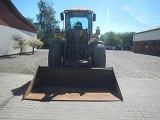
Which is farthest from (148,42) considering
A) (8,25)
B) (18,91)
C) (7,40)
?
(18,91)

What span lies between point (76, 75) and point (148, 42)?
33711mm

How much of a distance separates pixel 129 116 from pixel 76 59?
373cm

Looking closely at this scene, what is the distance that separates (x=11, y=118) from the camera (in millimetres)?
4453

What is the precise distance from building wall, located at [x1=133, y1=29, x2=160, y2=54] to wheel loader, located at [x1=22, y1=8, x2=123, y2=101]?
2728 centimetres

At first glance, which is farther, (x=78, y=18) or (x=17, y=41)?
(x=17, y=41)

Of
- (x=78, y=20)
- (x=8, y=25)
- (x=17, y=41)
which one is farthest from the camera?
(x=17, y=41)

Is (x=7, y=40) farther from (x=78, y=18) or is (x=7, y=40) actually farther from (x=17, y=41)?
(x=78, y=18)

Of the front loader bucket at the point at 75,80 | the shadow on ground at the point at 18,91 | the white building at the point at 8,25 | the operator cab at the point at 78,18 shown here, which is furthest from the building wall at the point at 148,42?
the shadow on ground at the point at 18,91

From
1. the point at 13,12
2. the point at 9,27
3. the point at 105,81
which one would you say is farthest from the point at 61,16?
the point at 13,12

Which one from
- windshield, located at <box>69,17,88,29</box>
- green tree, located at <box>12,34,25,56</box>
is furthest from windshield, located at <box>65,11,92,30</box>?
green tree, located at <box>12,34,25,56</box>

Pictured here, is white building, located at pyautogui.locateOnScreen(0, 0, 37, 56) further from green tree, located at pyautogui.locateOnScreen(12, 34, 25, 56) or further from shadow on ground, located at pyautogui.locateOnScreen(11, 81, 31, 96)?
shadow on ground, located at pyautogui.locateOnScreen(11, 81, 31, 96)

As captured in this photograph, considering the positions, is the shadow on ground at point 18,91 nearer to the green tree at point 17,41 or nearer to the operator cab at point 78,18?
the operator cab at point 78,18

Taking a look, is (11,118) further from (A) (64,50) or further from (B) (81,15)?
(B) (81,15)

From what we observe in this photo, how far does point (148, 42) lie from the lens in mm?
37938
